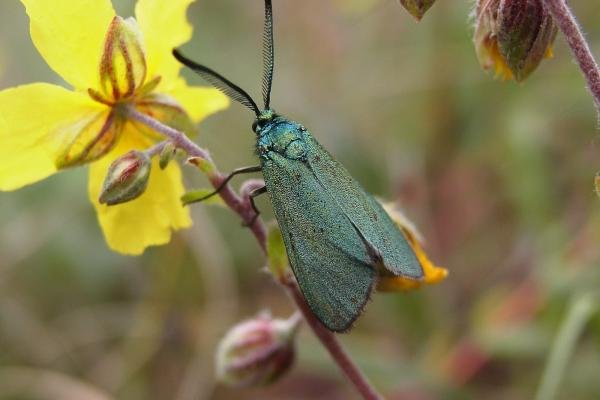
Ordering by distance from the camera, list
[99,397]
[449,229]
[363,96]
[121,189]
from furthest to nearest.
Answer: [363,96] → [449,229] → [99,397] → [121,189]

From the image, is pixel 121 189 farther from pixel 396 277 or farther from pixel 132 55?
pixel 396 277

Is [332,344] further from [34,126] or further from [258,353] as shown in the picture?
[34,126]

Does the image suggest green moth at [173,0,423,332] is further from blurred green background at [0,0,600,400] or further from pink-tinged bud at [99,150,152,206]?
blurred green background at [0,0,600,400]

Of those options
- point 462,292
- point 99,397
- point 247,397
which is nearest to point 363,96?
point 462,292

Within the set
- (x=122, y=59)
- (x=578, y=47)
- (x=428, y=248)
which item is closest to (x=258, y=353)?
(x=122, y=59)

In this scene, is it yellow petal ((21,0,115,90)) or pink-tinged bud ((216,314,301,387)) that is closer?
yellow petal ((21,0,115,90))

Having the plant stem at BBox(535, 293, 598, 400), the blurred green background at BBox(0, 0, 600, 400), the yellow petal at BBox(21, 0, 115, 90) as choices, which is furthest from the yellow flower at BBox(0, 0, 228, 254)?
the blurred green background at BBox(0, 0, 600, 400)
